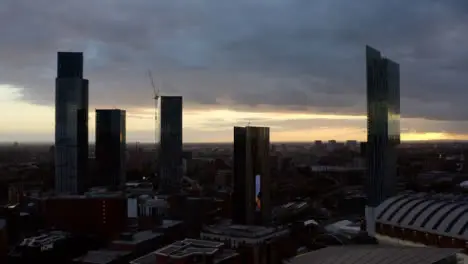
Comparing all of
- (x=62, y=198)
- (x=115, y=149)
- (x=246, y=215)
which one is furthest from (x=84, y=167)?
(x=246, y=215)

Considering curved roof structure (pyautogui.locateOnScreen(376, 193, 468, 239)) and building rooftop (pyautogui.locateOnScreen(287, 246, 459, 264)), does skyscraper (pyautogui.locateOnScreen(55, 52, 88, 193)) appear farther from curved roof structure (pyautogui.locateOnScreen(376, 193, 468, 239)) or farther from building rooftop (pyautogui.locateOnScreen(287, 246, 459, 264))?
building rooftop (pyautogui.locateOnScreen(287, 246, 459, 264))

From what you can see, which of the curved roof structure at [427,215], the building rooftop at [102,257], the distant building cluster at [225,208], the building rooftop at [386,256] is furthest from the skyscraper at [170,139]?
the building rooftop at [386,256]

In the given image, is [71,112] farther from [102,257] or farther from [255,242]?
[255,242]

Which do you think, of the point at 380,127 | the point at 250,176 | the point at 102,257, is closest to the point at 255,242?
the point at 102,257

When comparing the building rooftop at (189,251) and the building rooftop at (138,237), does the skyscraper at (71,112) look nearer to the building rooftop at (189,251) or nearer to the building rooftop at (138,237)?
the building rooftop at (138,237)

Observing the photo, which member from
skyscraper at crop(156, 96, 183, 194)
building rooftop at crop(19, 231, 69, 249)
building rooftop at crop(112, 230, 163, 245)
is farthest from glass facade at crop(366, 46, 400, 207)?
skyscraper at crop(156, 96, 183, 194)

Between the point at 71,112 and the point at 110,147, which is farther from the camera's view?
the point at 110,147
